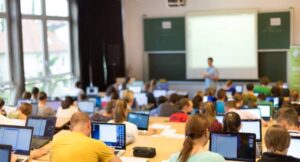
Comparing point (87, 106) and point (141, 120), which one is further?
point (87, 106)

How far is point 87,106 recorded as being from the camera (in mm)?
8430

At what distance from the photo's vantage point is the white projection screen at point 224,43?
12.1 m

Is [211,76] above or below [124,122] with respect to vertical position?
above

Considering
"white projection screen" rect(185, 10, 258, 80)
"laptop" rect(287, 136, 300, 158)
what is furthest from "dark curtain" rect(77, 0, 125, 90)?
"laptop" rect(287, 136, 300, 158)

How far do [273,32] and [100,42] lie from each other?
5098 mm

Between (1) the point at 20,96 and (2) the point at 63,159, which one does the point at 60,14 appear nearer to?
(1) the point at 20,96

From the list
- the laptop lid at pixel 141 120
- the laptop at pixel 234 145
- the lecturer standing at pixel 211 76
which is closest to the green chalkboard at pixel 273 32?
the lecturer standing at pixel 211 76

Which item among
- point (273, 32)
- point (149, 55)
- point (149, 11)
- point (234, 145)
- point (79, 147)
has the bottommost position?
point (234, 145)

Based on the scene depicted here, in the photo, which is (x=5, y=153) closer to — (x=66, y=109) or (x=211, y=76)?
(x=66, y=109)

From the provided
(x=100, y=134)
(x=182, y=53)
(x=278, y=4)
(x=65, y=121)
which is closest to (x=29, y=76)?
(x=65, y=121)

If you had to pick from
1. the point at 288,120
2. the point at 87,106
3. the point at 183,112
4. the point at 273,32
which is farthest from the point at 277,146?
the point at 273,32

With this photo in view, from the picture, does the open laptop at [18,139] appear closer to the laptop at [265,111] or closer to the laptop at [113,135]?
the laptop at [113,135]

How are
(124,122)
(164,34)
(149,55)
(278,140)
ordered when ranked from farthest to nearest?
(149,55), (164,34), (124,122), (278,140)

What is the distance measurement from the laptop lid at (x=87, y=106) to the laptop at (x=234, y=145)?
453 centimetres
